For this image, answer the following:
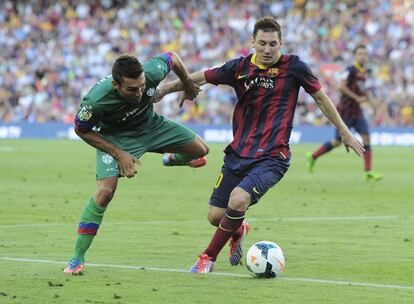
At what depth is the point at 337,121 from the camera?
973 cm

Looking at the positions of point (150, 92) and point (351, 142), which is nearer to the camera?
point (351, 142)

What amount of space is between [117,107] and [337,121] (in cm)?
207

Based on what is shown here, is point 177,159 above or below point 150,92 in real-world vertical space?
below

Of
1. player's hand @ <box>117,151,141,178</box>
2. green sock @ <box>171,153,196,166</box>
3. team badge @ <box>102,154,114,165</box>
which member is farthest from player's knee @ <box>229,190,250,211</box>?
green sock @ <box>171,153,196,166</box>

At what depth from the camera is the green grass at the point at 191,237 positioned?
8391mm

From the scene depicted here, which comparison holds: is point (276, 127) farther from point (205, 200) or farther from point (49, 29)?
point (49, 29)

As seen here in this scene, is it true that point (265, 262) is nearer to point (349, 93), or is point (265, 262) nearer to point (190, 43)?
point (349, 93)

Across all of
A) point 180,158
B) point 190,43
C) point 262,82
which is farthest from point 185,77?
point 190,43

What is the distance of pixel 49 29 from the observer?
144 ft

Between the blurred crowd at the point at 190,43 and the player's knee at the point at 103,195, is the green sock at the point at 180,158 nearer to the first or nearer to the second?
the player's knee at the point at 103,195

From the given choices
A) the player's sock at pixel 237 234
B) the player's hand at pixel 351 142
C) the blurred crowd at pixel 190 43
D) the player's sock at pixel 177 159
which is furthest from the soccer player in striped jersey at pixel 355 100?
the blurred crowd at pixel 190 43

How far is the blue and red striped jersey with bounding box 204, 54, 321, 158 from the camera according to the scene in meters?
9.83

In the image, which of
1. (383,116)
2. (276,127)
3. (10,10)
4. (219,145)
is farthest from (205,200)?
(10,10)

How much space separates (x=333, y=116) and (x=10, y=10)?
36637mm
